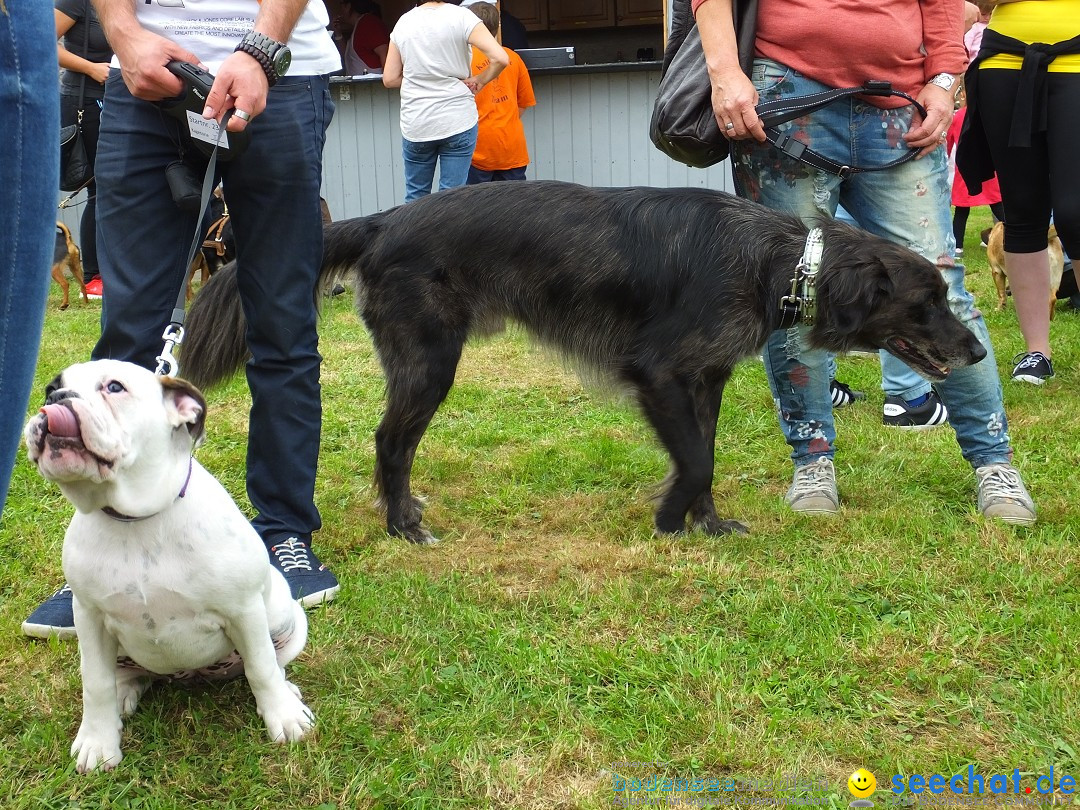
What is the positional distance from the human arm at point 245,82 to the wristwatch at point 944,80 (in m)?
2.07

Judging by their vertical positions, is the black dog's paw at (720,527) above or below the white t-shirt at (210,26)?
below

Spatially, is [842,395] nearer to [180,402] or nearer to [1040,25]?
[1040,25]

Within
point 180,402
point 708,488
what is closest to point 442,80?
point 708,488

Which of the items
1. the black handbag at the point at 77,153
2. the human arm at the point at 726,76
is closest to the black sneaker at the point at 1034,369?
the human arm at the point at 726,76

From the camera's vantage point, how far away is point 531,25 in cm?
1449

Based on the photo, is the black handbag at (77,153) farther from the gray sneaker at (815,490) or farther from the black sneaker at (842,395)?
the gray sneaker at (815,490)

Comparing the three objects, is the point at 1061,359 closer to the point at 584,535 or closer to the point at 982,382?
the point at 982,382

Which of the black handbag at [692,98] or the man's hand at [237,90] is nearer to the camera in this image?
the man's hand at [237,90]

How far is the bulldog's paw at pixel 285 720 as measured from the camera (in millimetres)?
2082

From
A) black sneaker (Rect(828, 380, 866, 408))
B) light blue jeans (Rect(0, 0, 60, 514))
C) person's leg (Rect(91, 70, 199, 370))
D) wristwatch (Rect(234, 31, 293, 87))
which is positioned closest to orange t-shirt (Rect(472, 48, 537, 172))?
black sneaker (Rect(828, 380, 866, 408))

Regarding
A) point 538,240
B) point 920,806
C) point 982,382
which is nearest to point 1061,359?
point 982,382

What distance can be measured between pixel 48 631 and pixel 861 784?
196cm

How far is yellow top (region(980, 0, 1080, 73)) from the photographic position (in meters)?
3.87

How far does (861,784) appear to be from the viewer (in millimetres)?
1913
